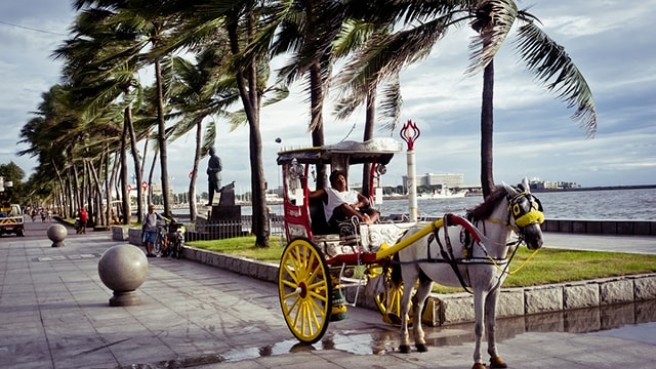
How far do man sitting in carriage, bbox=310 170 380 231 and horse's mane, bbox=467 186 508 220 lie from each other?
93.6 inches

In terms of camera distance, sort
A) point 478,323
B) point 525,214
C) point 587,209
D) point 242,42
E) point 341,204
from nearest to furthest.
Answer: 1. point 525,214
2. point 478,323
3. point 341,204
4. point 242,42
5. point 587,209

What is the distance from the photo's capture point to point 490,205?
251 inches

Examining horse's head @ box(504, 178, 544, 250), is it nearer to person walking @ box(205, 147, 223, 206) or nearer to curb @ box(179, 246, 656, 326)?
curb @ box(179, 246, 656, 326)

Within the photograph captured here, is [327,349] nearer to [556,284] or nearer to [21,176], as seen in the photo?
[556,284]

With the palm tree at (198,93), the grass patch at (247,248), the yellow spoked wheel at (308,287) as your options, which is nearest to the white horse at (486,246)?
the yellow spoked wheel at (308,287)

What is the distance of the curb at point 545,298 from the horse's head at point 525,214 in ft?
9.25

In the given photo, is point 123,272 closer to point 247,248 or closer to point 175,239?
point 247,248

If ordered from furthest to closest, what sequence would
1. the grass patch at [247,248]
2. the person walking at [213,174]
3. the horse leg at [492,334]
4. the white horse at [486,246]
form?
the person walking at [213,174] → the grass patch at [247,248] → the horse leg at [492,334] → the white horse at [486,246]

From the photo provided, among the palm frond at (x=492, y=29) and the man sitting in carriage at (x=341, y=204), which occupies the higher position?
the palm frond at (x=492, y=29)

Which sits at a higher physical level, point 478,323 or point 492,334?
point 478,323

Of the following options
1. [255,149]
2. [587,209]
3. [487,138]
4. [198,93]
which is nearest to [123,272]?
[487,138]

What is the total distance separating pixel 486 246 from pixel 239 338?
3668 millimetres

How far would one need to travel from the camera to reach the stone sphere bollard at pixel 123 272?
11291 mm

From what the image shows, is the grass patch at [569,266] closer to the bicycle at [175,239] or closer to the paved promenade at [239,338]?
the paved promenade at [239,338]
